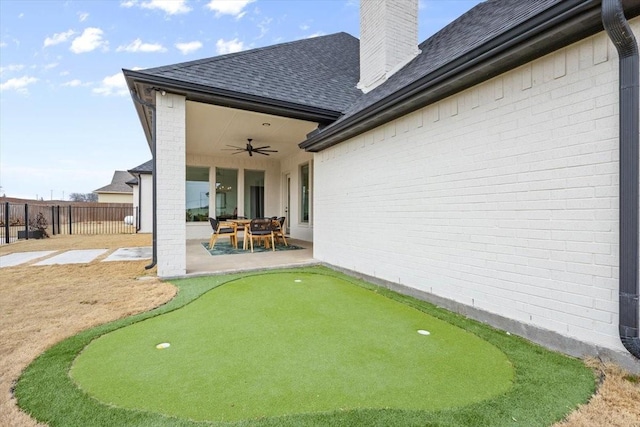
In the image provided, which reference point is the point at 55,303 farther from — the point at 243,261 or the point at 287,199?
the point at 287,199

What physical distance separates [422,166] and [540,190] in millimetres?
1536

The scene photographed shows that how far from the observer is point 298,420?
1.71 m

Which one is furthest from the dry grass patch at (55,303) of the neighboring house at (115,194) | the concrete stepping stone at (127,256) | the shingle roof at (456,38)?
the neighboring house at (115,194)

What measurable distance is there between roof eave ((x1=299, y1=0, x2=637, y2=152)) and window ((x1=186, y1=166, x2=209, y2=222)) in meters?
9.12

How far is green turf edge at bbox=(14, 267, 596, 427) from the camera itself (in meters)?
1.70

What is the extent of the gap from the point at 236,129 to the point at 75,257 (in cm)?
503

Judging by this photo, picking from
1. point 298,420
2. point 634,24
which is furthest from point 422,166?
point 298,420

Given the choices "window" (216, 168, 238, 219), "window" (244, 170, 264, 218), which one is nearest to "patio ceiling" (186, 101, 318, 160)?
"window" (216, 168, 238, 219)

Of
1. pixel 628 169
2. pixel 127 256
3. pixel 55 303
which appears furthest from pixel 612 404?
pixel 127 256

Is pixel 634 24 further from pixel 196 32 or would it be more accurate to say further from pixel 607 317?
pixel 196 32

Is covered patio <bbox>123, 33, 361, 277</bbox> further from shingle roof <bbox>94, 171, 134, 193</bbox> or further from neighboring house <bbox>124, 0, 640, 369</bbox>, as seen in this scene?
shingle roof <bbox>94, 171, 134, 193</bbox>

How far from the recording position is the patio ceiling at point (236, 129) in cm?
640

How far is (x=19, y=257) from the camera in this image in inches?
286

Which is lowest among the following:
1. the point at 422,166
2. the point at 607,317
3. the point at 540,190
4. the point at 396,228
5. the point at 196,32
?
the point at 607,317
